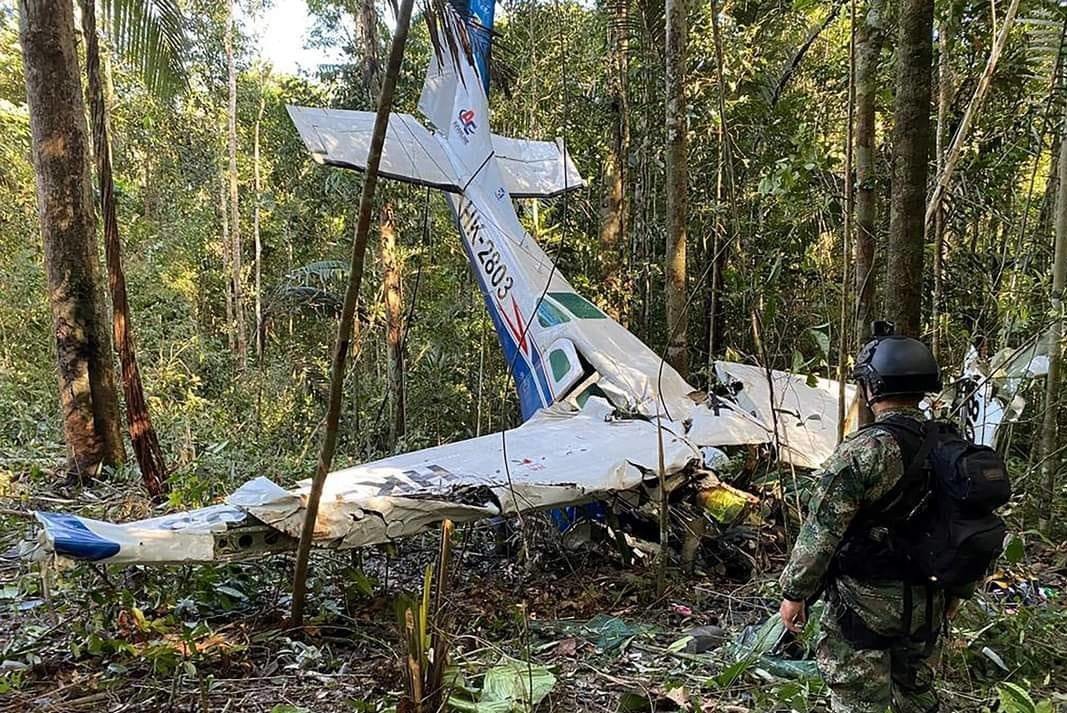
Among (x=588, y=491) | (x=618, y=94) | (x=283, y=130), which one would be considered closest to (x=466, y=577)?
(x=588, y=491)

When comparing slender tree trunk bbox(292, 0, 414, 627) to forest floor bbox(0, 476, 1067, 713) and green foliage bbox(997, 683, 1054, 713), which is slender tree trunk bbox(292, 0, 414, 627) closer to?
forest floor bbox(0, 476, 1067, 713)

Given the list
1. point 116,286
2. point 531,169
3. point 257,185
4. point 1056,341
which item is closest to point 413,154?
point 531,169

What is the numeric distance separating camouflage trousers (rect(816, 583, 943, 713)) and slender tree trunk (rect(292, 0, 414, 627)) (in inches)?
85.8

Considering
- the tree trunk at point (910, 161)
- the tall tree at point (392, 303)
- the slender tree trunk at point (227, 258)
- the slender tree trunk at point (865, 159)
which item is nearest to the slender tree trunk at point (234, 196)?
the slender tree trunk at point (227, 258)

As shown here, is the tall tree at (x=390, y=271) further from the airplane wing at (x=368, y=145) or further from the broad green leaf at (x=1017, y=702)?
the broad green leaf at (x=1017, y=702)

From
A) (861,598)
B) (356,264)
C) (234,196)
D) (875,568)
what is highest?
(234,196)

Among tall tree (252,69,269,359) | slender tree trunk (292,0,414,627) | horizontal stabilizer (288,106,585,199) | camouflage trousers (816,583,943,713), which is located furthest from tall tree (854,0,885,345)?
tall tree (252,69,269,359)

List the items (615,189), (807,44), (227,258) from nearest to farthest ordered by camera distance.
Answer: (807,44)
(615,189)
(227,258)

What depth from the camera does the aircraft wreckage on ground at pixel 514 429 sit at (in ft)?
12.0

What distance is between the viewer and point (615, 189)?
10.4m

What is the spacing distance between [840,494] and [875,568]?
0.32 meters

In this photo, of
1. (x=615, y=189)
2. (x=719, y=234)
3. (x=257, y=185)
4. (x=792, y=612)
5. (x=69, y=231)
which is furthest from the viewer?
(x=257, y=185)

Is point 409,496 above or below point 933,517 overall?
below

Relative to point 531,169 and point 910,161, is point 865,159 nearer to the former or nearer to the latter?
point 910,161
